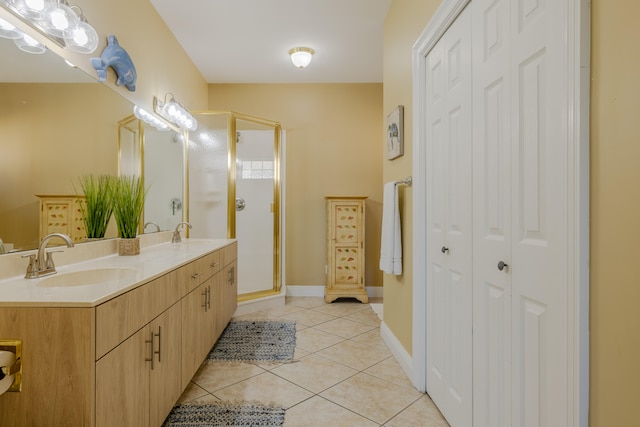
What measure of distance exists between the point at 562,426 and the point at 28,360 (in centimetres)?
148

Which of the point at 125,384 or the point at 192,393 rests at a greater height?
the point at 125,384

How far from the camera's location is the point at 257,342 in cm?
254

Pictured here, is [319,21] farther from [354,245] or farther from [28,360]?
[28,360]

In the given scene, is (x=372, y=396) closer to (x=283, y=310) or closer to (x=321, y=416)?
(x=321, y=416)

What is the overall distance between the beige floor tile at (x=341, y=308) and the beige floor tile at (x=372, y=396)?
1.33m

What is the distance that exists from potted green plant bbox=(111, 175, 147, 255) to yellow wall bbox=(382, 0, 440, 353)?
1.72m

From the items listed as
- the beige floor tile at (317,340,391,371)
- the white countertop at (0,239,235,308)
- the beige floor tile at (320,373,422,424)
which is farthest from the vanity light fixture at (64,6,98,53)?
the beige floor tile at (317,340,391,371)

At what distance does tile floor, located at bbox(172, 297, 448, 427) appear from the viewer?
163 centimetres

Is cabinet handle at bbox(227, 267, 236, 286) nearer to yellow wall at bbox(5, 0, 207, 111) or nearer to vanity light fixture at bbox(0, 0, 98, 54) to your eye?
yellow wall at bbox(5, 0, 207, 111)

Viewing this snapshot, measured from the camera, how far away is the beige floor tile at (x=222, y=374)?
193cm

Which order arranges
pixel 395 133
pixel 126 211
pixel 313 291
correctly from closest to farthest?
pixel 126 211 < pixel 395 133 < pixel 313 291

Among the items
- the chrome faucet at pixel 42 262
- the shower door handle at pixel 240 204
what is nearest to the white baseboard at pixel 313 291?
the shower door handle at pixel 240 204

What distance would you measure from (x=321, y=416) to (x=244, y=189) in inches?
102

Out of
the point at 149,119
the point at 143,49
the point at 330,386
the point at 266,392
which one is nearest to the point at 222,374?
the point at 266,392
